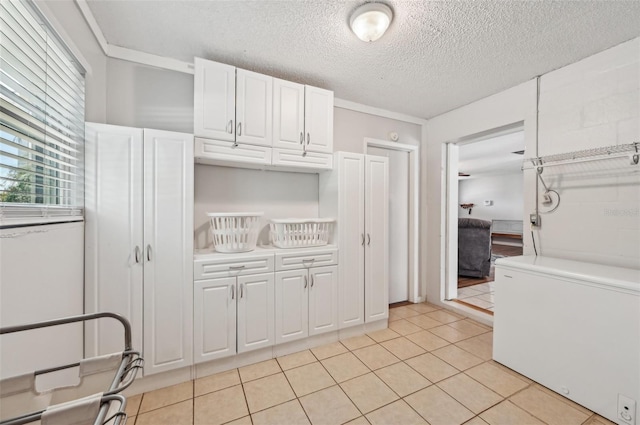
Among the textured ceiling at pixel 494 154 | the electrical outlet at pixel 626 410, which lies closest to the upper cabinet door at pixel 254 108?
the electrical outlet at pixel 626 410

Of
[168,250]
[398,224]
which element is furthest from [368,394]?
[398,224]

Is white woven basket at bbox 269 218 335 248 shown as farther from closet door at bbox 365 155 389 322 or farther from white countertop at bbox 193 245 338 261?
closet door at bbox 365 155 389 322

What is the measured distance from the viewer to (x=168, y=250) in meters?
1.81

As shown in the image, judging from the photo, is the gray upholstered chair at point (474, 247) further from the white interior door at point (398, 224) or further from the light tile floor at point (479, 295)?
the white interior door at point (398, 224)

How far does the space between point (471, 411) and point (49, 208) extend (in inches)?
104

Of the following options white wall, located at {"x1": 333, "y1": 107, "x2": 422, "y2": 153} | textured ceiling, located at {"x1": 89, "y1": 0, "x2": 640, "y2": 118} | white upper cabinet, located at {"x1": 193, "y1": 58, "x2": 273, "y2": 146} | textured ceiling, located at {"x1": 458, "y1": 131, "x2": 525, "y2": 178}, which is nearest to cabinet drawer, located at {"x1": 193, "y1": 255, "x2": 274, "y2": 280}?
white upper cabinet, located at {"x1": 193, "y1": 58, "x2": 273, "y2": 146}

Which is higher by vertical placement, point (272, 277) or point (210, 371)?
point (272, 277)

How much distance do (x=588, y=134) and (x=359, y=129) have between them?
6.61 ft

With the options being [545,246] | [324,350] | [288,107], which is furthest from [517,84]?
[324,350]

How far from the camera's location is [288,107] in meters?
2.29

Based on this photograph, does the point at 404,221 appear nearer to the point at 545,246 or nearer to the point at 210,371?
the point at 545,246

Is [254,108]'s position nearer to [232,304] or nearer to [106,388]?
[232,304]

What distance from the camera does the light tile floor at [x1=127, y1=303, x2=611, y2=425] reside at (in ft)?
5.05

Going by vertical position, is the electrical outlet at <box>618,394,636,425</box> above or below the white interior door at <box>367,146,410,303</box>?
below
